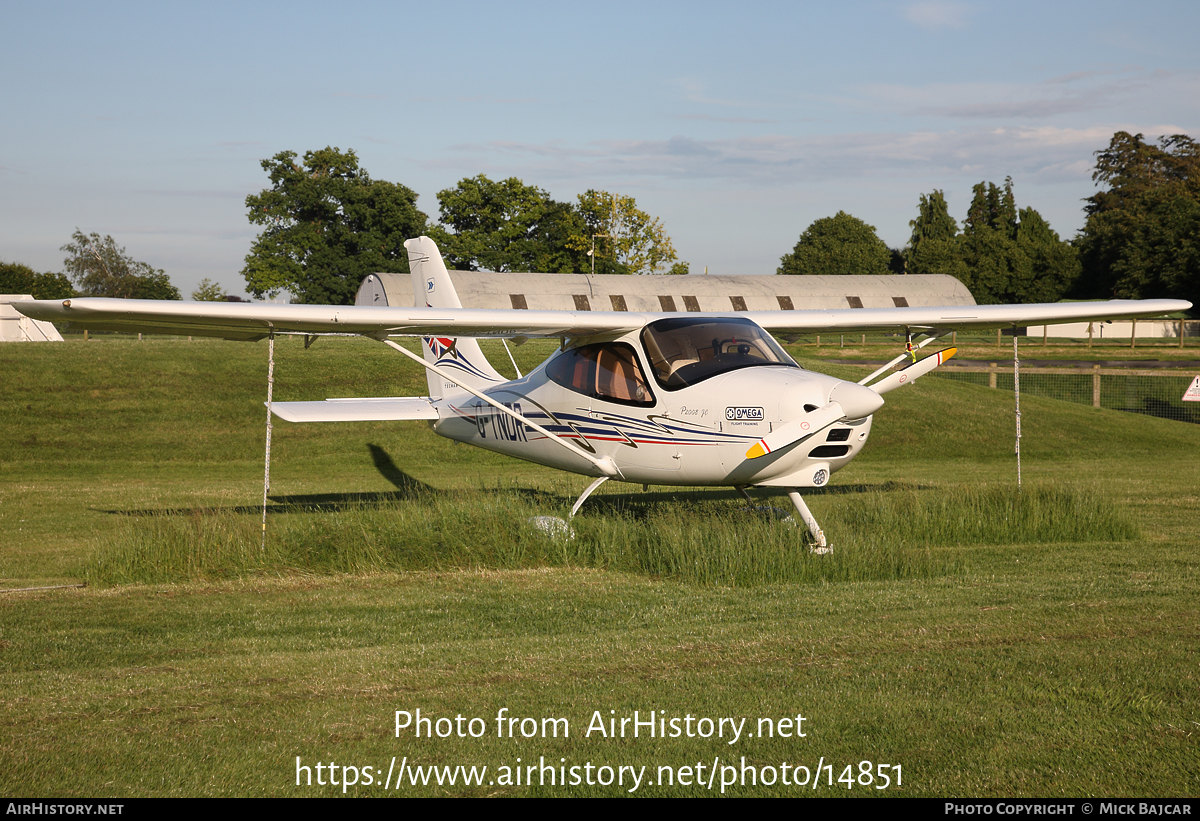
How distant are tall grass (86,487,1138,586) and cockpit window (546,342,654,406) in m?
1.39

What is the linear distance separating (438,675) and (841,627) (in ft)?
9.48

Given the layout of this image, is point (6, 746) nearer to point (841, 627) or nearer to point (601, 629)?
point (601, 629)

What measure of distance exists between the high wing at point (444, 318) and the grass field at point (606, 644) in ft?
6.51

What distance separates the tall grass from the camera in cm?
921

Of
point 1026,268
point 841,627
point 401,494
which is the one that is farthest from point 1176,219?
point 841,627

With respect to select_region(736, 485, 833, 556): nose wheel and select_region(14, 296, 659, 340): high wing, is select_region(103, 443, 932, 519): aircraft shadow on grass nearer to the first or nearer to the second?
select_region(14, 296, 659, 340): high wing

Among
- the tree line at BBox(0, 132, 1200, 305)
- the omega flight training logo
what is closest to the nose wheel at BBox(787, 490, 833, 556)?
the omega flight training logo

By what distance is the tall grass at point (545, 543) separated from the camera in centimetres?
921

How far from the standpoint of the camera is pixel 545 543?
394 inches

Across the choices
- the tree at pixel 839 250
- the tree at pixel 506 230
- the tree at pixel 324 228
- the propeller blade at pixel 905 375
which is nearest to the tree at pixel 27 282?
the tree at pixel 324 228

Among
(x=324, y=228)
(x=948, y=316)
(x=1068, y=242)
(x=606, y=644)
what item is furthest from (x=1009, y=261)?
(x=606, y=644)

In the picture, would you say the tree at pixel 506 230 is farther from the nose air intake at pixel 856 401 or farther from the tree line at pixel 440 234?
the nose air intake at pixel 856 401

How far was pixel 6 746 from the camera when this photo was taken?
4.55 meters

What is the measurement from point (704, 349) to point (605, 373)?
51.6 inches
